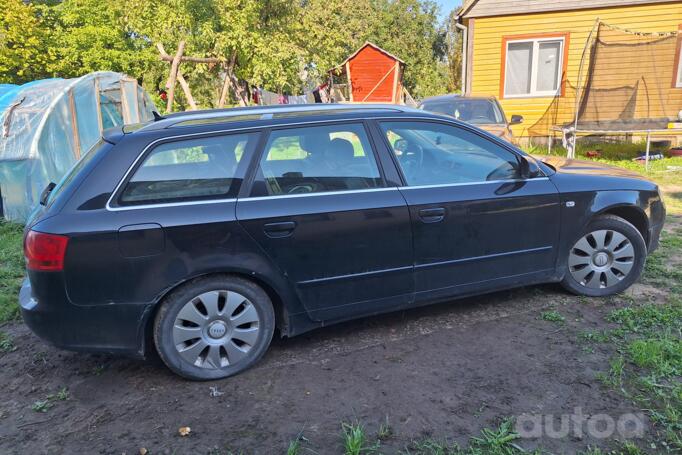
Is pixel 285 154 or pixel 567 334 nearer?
pixel 285 154

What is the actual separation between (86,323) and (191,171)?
1.07 m

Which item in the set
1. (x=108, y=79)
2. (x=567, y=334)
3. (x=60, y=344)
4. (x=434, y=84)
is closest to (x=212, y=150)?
(x=60, y=344)

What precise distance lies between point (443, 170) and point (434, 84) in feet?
102

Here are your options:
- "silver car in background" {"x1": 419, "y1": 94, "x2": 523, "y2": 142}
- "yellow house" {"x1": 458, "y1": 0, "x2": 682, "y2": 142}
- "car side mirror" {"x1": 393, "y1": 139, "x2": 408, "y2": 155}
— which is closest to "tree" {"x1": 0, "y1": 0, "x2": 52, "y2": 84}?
"yellow house" {"x1": 458, "y1": 0, "x2": 682, "y2": 142}

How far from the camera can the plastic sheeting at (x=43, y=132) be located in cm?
752

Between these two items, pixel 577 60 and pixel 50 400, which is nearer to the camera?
pixel 50 400

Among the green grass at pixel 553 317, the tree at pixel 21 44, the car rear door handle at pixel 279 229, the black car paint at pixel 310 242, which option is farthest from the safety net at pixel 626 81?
the tree at pixel 21 44

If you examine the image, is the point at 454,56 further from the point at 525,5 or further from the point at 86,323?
the point at 86,323

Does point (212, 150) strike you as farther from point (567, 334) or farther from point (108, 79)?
point (108, 79)

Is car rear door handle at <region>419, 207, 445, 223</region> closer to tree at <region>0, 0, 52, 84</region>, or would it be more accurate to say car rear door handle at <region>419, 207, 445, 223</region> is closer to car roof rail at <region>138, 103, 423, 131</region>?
car roof rail at <region>138, 103, 423, 131</region>

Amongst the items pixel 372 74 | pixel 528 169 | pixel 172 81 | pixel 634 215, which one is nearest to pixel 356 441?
pixel 528 169

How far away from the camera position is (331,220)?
3221 mm

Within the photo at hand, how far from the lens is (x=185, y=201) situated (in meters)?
3.03

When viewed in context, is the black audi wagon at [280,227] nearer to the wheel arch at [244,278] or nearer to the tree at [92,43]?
the wheel arch at [244,278]
